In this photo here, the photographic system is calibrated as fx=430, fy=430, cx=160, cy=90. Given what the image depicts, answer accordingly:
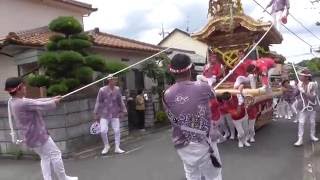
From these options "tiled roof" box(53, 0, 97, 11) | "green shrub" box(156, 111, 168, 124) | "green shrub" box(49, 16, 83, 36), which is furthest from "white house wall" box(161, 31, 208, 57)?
"green shrub" box(49, 16, 83, 36)

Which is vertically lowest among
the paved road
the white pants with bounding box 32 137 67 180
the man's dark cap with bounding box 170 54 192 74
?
the paved road

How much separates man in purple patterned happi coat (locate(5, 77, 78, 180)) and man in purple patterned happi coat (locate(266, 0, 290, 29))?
6875 millimetres

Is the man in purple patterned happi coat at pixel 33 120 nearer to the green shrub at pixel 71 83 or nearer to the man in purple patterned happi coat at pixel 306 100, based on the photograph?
the green shrub at pixel 71 83

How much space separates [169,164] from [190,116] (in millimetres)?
4399

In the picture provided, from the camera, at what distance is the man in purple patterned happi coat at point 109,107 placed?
10695 millimetres

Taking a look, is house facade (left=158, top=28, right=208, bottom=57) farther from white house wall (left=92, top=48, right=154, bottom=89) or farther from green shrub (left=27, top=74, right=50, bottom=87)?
green shrub (left=27, top=74, right=50, bottom=87)

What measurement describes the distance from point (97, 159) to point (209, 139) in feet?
19.3

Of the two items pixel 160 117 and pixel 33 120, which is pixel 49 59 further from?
pixel 160 117

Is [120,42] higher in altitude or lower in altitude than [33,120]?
higher

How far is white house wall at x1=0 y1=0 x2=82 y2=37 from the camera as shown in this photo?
16358mm

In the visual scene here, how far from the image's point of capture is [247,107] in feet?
34.1

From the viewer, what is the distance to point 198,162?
4.94m

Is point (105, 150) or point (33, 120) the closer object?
point (33, 120)

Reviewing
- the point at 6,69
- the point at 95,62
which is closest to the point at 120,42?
the point at 6,69
